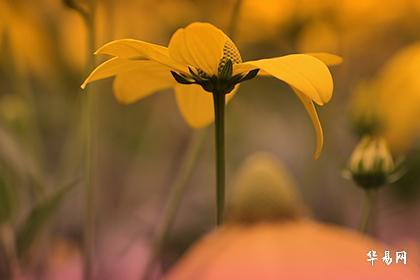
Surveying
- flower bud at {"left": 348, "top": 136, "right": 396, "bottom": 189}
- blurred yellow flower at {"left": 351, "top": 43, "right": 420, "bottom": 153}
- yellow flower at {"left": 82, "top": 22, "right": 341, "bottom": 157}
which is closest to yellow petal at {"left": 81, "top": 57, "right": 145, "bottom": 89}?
yellow flower at {"left": 82, "top": 22, "right": 341, "bottom": 157}

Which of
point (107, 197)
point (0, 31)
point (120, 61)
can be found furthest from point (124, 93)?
point (107, 197)

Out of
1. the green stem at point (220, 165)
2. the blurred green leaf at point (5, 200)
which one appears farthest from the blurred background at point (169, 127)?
the green stem at point (220, 165)

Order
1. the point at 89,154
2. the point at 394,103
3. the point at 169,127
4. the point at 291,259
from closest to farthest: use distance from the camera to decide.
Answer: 1. the point at 291,259
2. the point at 89,154
3. the point at 394,103
4. the point at 169,127

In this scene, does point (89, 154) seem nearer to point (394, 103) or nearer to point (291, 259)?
point (291, 259)

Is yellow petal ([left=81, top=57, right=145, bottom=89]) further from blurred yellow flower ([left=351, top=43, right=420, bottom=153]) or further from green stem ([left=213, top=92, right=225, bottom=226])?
blurred yellow flower ([left=351, top=43, right=420, bottom=153])

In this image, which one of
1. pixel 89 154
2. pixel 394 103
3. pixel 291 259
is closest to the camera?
pixel 291 259

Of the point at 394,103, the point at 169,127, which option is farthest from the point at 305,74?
the point at 169,127
